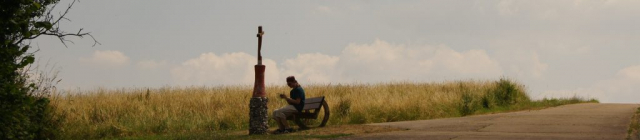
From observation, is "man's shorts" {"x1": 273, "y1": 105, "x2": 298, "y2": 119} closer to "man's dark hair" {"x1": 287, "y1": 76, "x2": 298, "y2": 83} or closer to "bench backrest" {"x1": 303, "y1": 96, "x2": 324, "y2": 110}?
"bench backrest" {"x1": 303, "y1": 96, "x2": 324, "y2": 110}

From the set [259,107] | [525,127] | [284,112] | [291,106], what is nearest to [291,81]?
[291,106]

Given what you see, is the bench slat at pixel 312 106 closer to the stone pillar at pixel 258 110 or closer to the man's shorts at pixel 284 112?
the man's shorts at pixel 284 112

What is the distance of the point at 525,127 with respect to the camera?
15.7 meters

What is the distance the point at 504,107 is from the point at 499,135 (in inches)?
466

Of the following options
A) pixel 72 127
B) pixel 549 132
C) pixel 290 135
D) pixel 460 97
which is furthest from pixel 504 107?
pixel 72 127

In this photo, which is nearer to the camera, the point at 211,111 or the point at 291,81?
the point at 291,81

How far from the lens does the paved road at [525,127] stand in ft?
44.1

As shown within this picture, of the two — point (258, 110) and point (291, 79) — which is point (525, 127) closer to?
point (291, 79)

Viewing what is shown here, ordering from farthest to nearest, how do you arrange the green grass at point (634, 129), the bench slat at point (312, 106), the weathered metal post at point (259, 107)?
1. the bench slat at point (312, 106)
2. the weathered metal post at point (259, 107)
3. the green grass at point (634, 129)

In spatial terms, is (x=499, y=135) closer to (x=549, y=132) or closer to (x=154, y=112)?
(x=549, y=132)

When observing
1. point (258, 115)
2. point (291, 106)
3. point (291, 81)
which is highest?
point (291, 81)

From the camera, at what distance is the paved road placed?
44.1 feet

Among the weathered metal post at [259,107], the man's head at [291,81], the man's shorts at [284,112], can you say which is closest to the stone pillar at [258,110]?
the weathered metal post at [259,107]

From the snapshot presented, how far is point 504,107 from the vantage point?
82.1 ft
